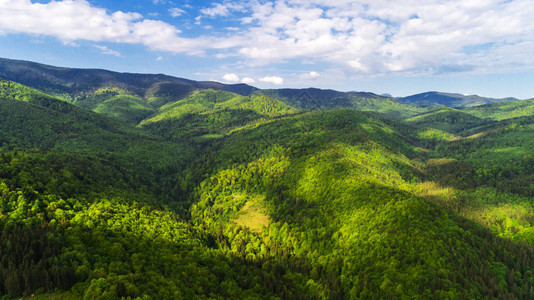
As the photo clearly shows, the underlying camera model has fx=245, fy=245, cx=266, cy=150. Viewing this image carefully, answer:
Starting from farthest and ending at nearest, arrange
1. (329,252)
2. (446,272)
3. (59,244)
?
(329,252)
(446,272)
(59,244)

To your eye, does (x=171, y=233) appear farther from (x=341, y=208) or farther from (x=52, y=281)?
(x=341, y=208)

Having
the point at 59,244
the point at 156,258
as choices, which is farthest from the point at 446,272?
the point at 59,244

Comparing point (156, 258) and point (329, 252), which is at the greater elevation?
point (156, 258)

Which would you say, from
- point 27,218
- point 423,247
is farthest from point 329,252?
point 27,218

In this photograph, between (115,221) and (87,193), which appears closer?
(115,221)

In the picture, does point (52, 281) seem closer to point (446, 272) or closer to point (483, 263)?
point (446, 272)

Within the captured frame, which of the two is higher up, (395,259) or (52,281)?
(52,281)

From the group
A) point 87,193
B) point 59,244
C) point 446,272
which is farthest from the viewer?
point 87,193

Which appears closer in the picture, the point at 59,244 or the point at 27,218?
the point at 59,244

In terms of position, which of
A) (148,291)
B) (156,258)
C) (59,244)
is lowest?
(156,258)
